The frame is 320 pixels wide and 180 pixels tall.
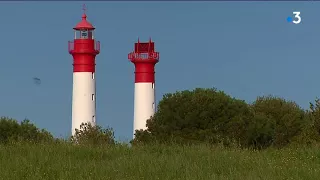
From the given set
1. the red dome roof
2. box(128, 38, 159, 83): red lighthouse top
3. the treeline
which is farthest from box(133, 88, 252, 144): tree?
the red dome roof

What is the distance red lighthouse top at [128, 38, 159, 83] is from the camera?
214 ft

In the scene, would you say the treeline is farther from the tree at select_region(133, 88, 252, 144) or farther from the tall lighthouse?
the tall lighthouse

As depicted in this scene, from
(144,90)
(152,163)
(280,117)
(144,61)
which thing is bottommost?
(152,163)

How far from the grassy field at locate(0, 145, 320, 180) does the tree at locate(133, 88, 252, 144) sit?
3165 cm

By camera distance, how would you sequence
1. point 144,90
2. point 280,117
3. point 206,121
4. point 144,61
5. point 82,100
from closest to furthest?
point 206,121, point 82,100, point 144,90, point 144,61, point 280,117

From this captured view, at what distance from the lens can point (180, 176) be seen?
16.7m

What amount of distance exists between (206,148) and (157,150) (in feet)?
5.55

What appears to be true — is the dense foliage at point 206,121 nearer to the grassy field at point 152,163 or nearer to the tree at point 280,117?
the tree at point 280,117

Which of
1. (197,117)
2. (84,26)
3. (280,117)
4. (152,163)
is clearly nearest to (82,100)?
(84,26)

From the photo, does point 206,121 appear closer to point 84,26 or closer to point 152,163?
point 84,26

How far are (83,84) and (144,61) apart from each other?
8635 mm

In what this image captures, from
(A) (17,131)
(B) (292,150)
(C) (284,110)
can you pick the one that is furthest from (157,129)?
(B) (292,150)

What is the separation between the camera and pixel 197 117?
182ft

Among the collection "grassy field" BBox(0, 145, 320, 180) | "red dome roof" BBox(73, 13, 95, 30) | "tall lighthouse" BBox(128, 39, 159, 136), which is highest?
"red dome roof" BBox(73, 13, 95, 30)
